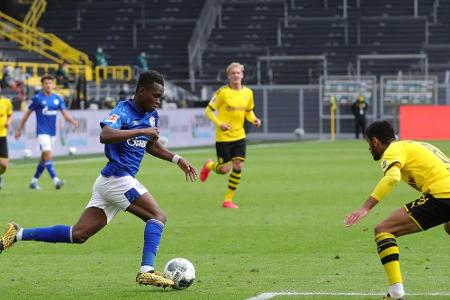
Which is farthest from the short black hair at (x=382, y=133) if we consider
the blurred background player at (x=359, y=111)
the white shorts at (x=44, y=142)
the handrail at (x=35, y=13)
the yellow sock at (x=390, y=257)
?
the handrail at (x=35, y=13)

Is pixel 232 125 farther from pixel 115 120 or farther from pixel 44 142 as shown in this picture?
pixel 115 120

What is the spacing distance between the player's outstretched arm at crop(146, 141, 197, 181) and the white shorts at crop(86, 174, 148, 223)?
1.63 feet

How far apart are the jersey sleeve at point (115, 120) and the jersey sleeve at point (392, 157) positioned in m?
2.48

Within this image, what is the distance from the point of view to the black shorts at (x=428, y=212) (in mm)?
9859

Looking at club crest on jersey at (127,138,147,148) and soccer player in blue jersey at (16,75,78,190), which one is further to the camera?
soccer player in blue jersey at (16,75,78,190)

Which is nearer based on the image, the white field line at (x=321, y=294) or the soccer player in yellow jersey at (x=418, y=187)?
the soccer player in yellow jersey at (x=418, y=187)

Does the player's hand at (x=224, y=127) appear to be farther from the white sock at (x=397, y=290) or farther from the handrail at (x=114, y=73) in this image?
the handrail at (x=114, y=73)

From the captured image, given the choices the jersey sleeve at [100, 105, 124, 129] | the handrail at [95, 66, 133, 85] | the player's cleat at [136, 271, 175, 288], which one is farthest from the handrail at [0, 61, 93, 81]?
the player's cleat at [136, 271, 175, 288]

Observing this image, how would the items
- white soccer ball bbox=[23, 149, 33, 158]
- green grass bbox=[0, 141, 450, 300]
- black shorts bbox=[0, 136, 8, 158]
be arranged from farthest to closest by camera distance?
white soccer ball bbox=[23, 149, 33, 158] → black shorts bbox=[0, 136, 8, 158] → green grass bbox=[0, 141, 450, 300]

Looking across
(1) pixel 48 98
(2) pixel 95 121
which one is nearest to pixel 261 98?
(2) pixel 95 121

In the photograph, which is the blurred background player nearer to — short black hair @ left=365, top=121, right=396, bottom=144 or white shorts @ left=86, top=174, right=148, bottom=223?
white shorts @ left=86, top=174, right=148, bottom=223

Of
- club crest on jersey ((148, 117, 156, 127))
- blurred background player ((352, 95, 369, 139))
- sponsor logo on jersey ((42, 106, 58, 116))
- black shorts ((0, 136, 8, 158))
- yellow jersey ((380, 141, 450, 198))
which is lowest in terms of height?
blurred background player ((352, 95, 369, 139))

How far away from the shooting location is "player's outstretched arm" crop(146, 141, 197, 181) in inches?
445

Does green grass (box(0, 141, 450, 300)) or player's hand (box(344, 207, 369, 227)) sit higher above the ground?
player's hand (box(344, 207, 369, 227))
